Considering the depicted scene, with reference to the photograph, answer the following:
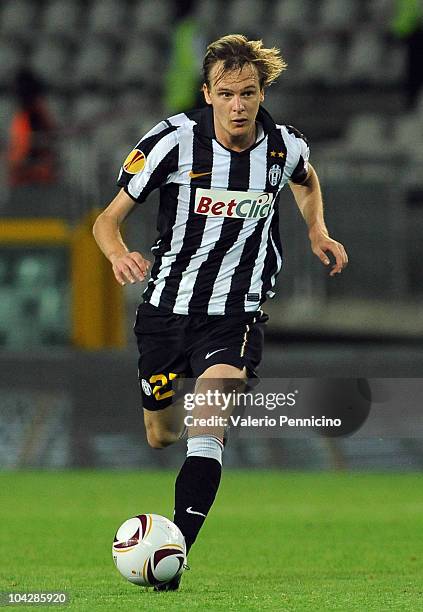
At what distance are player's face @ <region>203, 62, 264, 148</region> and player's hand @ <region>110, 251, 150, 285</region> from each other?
70 cm

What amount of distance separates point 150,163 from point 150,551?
145cm

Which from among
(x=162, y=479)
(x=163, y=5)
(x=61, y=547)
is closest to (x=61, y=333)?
(x=162, y=479)

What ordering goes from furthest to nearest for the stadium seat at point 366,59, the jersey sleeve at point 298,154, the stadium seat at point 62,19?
the stadium seat at point 62,19, the stadium seat at point 366,59, the jersey sleeve at point 298,154

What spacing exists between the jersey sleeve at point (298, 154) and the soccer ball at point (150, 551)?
156 cm

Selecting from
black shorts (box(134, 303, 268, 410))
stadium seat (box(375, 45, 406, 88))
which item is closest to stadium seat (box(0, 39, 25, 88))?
stadium seat (box(375, 45, 406, 88))

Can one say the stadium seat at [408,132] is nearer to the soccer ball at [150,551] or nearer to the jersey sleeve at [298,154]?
the jersey sleeve at [298,154]

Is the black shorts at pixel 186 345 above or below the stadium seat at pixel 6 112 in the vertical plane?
above

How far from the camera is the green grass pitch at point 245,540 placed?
454 cm

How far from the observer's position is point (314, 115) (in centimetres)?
1616

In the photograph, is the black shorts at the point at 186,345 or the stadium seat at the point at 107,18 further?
the stadium seat at the point at 107,18

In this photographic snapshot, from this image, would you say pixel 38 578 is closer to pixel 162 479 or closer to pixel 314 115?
pixel 162 479

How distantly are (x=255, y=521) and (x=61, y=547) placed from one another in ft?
4.89

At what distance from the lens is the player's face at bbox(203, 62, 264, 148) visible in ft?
16.6

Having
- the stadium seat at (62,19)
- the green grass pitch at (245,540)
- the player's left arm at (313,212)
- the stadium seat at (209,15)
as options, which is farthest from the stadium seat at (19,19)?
the player's left arm at (313,212)
